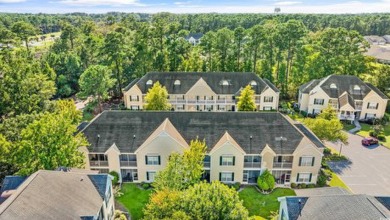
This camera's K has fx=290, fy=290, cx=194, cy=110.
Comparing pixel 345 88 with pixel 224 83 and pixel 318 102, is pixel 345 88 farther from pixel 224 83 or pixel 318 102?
pixel 224 83

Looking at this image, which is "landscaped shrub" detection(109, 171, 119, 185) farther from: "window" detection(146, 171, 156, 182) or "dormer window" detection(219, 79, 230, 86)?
"dormer window" detection(219, 79, 230, 86)

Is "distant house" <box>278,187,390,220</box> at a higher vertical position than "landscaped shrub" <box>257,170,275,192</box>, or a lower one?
higher

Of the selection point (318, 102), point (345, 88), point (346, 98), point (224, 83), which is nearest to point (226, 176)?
point (224, 83)

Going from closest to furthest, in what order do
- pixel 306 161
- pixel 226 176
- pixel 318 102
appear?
pixel 306 161 < pixel 226 176 < pixel 318 102

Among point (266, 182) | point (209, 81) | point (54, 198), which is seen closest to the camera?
point (54, 198)

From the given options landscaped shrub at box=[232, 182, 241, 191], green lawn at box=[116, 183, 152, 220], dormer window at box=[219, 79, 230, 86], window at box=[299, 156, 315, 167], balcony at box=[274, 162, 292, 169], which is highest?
dormer window at box=[219, 79, 230, 86]

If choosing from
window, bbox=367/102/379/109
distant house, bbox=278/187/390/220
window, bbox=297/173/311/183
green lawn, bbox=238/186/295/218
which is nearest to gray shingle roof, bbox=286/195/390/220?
distant house, bbox=278/187/390/220

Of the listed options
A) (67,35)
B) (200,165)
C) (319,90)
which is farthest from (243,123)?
(67,35)
